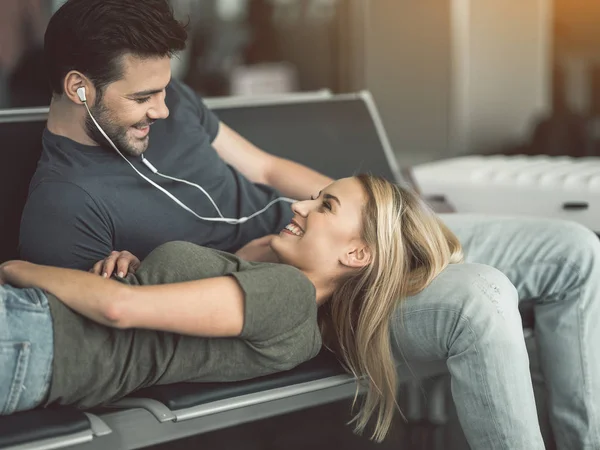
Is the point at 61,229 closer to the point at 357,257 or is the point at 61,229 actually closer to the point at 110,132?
the point at 110,132

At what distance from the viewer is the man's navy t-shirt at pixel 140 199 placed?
1810mm

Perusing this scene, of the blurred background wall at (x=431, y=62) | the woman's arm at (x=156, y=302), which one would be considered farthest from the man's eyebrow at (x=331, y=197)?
the blurred background wall at (x=431, y=62)

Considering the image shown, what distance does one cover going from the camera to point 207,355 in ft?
5.39

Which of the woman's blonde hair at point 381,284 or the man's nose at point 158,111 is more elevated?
the man's nose at point 158,111

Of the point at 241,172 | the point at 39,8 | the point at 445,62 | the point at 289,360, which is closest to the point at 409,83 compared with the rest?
the point at 445,62

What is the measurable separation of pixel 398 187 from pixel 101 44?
0.65 m

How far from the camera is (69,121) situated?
196 cm

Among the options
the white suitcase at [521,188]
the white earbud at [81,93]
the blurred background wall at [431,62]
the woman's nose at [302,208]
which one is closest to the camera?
the woman's nose at [302,208]

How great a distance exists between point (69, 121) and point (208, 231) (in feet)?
1.25

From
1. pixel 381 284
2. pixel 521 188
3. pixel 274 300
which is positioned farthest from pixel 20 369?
pixel 521 188

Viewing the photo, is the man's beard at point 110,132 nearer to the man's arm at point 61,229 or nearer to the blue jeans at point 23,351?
the man's arm at point 61,229

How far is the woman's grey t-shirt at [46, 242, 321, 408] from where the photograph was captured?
1553 mm

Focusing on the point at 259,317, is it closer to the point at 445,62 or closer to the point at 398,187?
the point at 398,187

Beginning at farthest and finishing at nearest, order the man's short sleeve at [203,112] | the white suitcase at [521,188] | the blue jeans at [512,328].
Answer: the white suitcase at [521,188] → the man's short sleeve at [203,112] → the blue jeans at [512,328]
